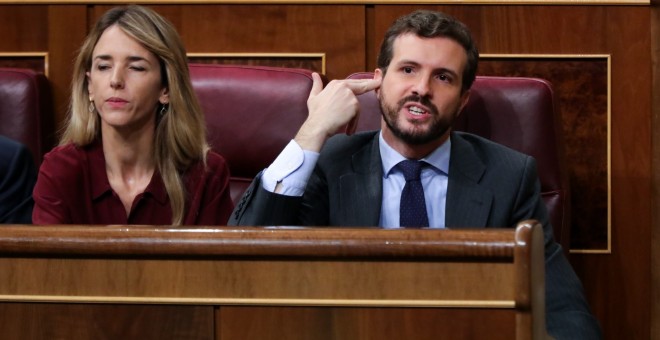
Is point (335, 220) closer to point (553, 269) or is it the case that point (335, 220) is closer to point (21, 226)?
point (553, 269)

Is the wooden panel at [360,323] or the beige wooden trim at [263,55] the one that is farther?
the beige wooden trim at [263,55]

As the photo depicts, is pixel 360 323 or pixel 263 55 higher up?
pixel 263 55

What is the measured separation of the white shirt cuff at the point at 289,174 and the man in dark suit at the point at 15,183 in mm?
377

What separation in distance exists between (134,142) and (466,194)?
450 millimetres

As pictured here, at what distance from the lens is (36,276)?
2.57 feet

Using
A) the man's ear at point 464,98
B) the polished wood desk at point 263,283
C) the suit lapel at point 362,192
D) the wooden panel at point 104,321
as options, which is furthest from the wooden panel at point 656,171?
the wooden panel at point 104,321

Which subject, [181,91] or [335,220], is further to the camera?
[181,91]

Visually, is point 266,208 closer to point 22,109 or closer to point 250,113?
point 250,113

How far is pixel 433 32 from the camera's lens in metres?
1.29

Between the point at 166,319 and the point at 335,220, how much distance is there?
502 mm

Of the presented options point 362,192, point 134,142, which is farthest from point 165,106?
point 362,192

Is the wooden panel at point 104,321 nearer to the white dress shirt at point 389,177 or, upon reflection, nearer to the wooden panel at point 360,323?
the wooden panel at point 360,323

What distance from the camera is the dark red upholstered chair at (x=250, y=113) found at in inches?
58.9

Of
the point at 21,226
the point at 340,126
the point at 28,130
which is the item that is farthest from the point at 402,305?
the point at 28,130
